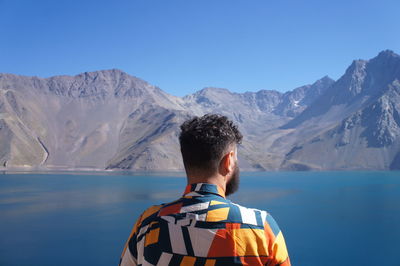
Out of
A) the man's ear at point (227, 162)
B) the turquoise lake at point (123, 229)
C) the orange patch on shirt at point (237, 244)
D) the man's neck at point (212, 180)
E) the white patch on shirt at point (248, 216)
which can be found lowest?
the turquoise lake at point (123, 229)

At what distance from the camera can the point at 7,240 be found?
120 ft

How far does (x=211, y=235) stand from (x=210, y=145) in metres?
0.58

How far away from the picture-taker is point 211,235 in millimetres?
2041

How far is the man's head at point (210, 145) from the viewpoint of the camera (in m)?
2.34

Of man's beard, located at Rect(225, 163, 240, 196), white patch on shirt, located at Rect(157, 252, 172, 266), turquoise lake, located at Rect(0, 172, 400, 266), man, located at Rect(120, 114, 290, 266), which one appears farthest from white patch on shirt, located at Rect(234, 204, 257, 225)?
turquoise lake, located at Rect(0, 172, 400, 266)

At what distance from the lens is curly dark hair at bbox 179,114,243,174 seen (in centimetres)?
234

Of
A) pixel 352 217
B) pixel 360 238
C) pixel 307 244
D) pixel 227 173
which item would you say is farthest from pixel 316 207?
pixel 227 173

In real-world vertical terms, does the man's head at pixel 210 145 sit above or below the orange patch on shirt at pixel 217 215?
above

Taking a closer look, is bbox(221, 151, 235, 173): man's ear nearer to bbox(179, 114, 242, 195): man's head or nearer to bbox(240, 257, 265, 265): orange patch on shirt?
bbox(179, 114, 242, 195): man's head

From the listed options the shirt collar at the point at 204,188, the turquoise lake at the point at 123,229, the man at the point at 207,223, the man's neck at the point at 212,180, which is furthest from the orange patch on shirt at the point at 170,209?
the turquoise lake at the point at 123,229

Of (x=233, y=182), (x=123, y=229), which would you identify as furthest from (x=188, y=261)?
(x=123, y=229)

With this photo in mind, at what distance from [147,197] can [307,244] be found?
44.7m

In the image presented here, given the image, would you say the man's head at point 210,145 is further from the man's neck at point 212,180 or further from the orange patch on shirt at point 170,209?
the orange patch on shirt at point 170,209

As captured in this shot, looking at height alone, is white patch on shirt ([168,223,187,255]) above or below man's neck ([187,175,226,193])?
below
